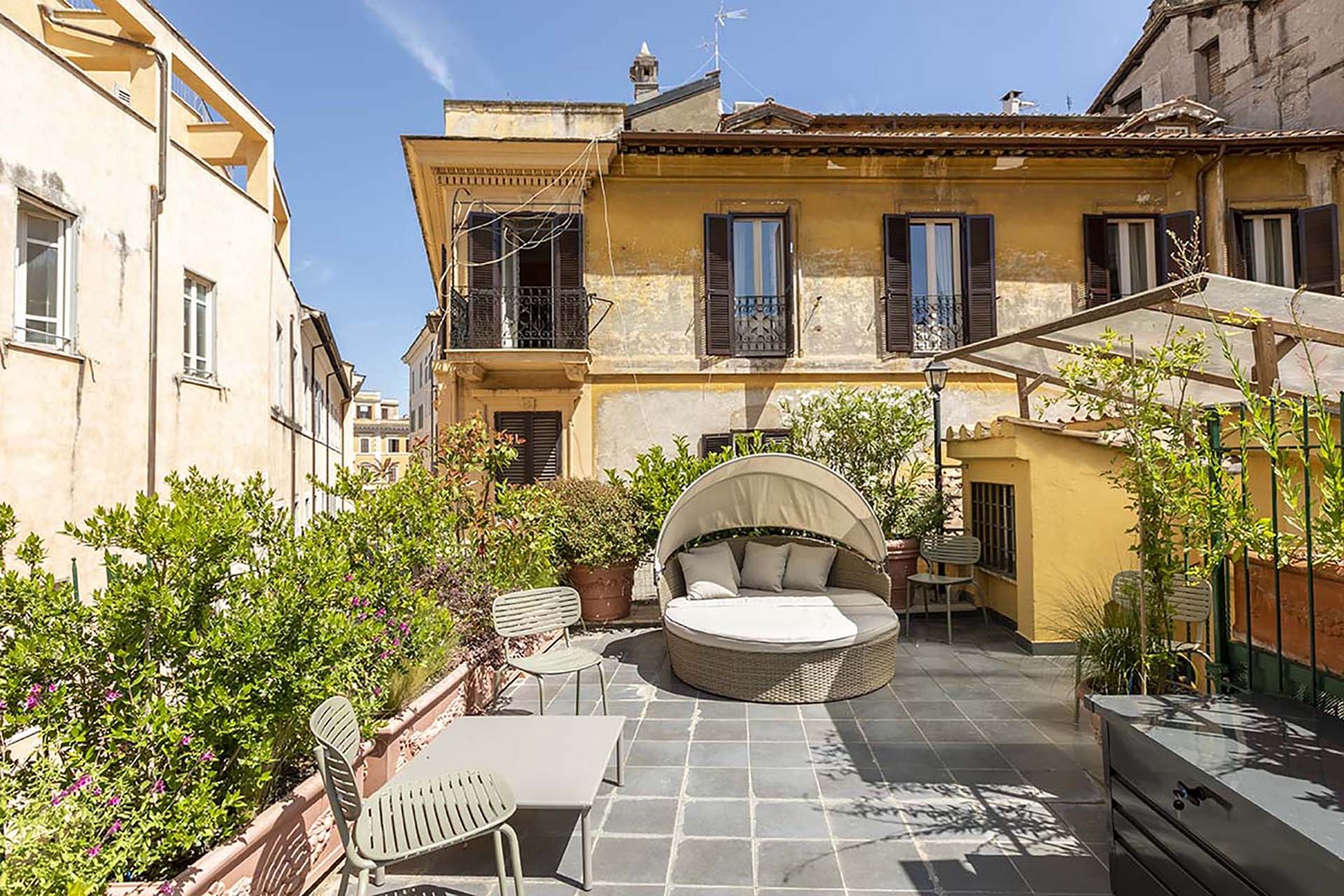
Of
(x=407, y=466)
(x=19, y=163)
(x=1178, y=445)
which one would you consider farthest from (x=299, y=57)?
(x=1178, y=445)

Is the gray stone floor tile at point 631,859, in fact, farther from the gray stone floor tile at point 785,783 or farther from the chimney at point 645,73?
the chimney at point 645,73

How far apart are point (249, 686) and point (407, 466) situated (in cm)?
336

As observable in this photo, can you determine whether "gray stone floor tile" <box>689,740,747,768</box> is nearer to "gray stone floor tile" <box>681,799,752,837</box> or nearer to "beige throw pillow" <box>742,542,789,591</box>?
"gray stone floor tile" <box>681,799,752,837</box>

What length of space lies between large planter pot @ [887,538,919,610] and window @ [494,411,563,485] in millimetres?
5493

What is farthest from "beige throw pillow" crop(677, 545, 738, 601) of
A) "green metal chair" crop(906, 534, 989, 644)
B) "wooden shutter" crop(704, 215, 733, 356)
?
"wooden shutter" crop(704, 215, 733, 356)

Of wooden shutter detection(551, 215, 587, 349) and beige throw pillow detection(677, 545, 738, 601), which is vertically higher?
wooden shutter detection(551, 215, 587, 349)

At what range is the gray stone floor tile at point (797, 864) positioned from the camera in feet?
10.4

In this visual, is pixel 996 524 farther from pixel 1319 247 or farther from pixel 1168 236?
pixel 1319 247

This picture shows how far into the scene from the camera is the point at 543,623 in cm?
539

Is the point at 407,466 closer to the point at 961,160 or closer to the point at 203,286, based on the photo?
the point at 203,286

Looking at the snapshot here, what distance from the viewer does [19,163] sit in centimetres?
654

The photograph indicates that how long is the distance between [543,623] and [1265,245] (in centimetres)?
1402

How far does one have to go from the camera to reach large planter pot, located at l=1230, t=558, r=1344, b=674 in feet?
9.06

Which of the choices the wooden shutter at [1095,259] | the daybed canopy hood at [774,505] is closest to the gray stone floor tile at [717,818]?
the daybed canopy hood at [774,505]
